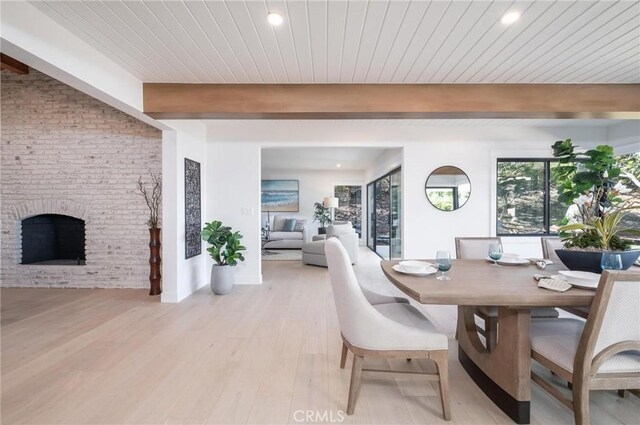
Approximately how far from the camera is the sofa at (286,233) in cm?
761

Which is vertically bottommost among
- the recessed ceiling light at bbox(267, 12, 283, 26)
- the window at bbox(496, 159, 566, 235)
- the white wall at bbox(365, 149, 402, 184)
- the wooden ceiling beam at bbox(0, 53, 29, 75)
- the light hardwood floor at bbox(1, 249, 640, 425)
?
the light hardwood floor at bbox(1, 249, 640, 425)

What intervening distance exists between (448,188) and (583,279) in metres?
3.10

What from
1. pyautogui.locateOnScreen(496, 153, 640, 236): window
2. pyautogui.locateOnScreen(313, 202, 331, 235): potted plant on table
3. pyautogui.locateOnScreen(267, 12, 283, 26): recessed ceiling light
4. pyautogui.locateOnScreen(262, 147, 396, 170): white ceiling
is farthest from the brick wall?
pyautogui.locateOnScreen(496, 153, 640, 236): window

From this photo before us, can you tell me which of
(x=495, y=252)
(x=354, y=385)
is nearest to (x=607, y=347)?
(x=495, y=252)

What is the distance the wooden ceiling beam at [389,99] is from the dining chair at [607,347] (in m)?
2.05

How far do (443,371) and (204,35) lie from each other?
8.80 ft

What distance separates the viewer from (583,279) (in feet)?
5.24

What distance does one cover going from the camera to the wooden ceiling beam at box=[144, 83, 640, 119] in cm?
280

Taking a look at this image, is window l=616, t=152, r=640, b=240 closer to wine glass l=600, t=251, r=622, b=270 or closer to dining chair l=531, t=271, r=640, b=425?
wine glass l=600, t=251, r=622, b=270

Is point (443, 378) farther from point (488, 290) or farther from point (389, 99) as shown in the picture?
point (389, 99)

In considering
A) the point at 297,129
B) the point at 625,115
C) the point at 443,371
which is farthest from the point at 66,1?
the point at 625,115

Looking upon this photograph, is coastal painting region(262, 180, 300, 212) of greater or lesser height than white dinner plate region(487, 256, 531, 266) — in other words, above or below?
above

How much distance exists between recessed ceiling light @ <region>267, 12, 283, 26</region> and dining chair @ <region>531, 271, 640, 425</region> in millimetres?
2258

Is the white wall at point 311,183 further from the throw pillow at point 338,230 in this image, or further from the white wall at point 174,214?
the white wall at point 174,214
